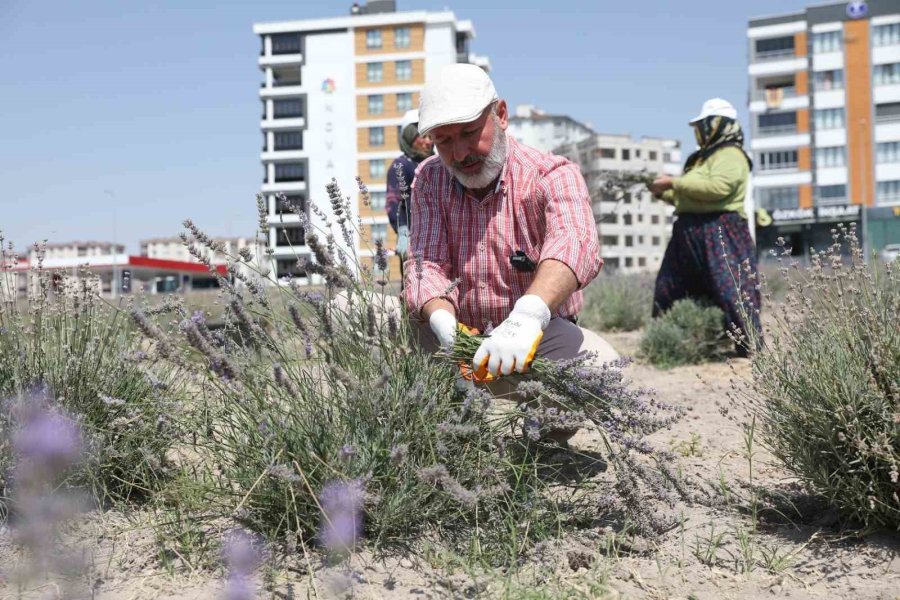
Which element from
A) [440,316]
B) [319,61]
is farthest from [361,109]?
[440,316]

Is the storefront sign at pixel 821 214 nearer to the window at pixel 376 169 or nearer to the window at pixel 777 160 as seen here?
the window at pixel 777 160

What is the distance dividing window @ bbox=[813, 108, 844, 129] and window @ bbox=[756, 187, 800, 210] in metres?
3.84

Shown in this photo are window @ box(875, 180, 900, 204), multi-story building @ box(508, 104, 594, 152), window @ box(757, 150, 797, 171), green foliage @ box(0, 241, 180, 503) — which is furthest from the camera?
multi-story building @ box(508, 104, 594, 152)

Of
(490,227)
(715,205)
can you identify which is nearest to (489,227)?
(490,227)

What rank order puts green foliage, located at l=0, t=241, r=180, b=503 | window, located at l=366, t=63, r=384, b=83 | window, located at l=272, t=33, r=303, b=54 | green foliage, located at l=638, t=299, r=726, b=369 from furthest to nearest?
1. window, located at l=272, t=33, r=303, b=54
2. window, located at l=366, t=63, r=384, b=83
3. green foliage, located at l=638, t=299, r=726, b=369
4. green foliage, located at l=0, t=241, r=180, b=503

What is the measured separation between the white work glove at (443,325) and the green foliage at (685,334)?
398 centimetres

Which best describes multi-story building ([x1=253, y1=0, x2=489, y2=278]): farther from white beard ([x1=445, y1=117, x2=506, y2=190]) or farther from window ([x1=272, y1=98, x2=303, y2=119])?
white beard ([x1=445, y1=117, x2=506, y2=190])

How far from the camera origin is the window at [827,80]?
4825cm

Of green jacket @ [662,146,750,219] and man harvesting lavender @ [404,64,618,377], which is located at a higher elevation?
green jacket @ [662,146,750,219]

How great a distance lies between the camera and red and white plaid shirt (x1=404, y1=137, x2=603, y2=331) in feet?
9.60

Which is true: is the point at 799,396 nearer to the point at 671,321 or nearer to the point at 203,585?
the point at 203,585

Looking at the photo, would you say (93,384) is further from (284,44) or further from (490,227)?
(284,44)

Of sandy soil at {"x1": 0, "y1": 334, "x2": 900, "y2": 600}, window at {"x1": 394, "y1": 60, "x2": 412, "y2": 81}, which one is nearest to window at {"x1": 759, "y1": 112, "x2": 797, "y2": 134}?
window at {"x1": 394, "y1": 60, "x2": 412, "y2": 81}

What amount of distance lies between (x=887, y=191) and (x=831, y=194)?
2837 mm
